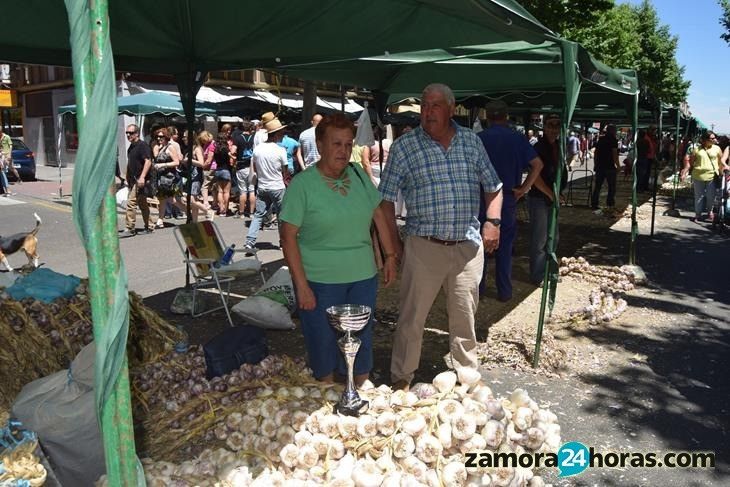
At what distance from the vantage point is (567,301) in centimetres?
664

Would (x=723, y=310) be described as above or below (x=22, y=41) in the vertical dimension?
below

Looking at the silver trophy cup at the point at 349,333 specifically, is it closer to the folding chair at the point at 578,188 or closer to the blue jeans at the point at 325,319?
the blue jeans at the point at 325,319

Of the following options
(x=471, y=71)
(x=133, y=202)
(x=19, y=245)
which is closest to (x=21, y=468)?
(x=19, y=245)

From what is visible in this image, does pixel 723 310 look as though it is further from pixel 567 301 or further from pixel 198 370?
pixel 198 370

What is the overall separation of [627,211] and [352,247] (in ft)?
41.8

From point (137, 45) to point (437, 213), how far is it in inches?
124

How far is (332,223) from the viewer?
320cm

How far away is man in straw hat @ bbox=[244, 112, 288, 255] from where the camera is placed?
855 centimetres

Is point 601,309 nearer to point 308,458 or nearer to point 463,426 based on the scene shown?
point 463,426

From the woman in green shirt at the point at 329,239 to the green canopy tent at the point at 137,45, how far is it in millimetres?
1055

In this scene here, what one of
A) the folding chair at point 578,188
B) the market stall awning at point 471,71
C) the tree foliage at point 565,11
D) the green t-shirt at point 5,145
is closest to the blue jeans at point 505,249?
the market stall awning at point 471,71

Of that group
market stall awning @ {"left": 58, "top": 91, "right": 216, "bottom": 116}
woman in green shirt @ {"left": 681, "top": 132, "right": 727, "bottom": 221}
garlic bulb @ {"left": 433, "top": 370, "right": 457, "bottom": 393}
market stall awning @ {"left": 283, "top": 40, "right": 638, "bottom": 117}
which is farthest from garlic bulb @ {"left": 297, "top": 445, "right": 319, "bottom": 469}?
market stall awning @ {"left": 58, "top": 91, "right": 216, "bottom": 116}

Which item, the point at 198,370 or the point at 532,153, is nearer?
the point at 198,370

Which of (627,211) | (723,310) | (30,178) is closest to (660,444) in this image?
(723,310)
